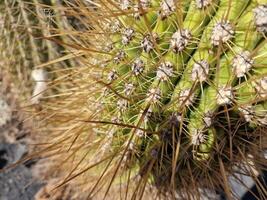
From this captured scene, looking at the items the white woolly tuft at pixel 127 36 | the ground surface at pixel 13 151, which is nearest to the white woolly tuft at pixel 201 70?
the white woolly tuft at pixel 127 36

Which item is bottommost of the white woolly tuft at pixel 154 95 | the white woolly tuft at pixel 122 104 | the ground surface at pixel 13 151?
the ground surface at pixel 13 151

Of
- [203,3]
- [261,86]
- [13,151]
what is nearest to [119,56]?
[203,3]

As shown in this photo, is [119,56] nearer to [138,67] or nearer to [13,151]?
[138,67]

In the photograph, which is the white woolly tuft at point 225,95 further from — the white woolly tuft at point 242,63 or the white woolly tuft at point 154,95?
the white woolly tuft at point 154,95

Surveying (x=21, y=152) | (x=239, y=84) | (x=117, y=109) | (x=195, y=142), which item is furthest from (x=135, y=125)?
(x=21, y=152)

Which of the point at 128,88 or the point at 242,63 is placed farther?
the point at 128,88

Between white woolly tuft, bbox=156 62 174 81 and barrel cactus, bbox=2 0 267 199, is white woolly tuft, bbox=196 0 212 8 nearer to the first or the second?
barrel cactus, bbox=2 0 267 199

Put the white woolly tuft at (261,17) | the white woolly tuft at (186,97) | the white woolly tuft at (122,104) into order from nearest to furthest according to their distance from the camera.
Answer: the white woolly tuft at (261,17), the white woolly tuft at (186,97), the white woolly tuft at (122,104)
